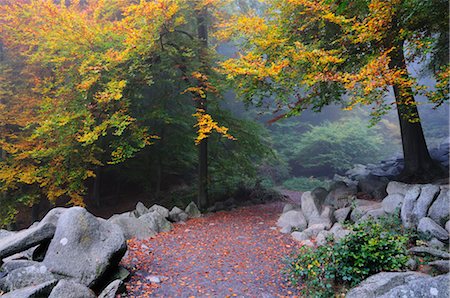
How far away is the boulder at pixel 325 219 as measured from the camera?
7.06m

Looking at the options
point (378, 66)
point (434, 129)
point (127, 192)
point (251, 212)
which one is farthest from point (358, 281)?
point (434, 129)

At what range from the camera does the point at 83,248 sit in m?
4.25

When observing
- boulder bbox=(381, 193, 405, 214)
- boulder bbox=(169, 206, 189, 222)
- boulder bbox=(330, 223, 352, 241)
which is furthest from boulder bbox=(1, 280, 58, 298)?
boulder bbox=(381, 193, 405, 214)

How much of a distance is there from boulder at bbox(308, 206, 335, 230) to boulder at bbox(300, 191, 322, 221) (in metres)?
0.19

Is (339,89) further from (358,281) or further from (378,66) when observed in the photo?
(358,281)

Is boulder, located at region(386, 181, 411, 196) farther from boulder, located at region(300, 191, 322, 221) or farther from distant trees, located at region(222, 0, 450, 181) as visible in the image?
boulder, located at region(300, 191, 322, 221)

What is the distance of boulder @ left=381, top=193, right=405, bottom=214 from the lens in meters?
6.32

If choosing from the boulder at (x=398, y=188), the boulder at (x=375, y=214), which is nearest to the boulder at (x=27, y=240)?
the boulder at (x=375, y=214)

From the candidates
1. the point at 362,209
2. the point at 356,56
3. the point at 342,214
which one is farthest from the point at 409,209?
the point at 356,56

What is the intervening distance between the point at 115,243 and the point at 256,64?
456 centimetres

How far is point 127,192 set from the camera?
620 inches

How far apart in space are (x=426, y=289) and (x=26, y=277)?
15.9ft

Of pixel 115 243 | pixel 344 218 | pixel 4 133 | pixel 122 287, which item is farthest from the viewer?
pixel 4 133

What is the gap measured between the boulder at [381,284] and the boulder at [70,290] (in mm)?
3254
